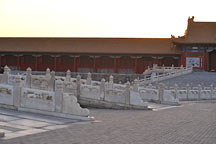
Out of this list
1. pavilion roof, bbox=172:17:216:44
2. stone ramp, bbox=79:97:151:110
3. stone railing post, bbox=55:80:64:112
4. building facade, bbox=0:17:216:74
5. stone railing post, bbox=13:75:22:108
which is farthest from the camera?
building facade, bbox=0:17:216:74

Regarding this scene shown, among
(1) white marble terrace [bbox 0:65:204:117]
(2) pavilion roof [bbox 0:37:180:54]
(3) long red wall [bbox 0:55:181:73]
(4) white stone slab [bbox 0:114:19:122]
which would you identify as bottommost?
(4) white stone slab [bbox 0:114:19:122]

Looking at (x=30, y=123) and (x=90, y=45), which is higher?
(x=90, y=45)

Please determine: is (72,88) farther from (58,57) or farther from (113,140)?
(58,57)

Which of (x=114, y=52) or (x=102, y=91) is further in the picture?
(x=114, y=52)

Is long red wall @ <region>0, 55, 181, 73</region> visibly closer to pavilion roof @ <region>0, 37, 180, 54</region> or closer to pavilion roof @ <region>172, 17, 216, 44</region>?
pavilion roof @ <region>0, 37, 180, 54</region>

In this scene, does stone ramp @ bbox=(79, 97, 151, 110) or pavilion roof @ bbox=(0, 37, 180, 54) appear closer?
stone ramp @ bbox=(79, 97, 151, 110)

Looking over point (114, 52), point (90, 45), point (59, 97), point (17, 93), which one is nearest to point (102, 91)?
point (59, 97)

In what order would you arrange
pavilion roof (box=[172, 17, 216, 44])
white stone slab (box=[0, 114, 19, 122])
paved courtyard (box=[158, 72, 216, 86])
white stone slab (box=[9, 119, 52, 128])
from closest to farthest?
white stone slab (box=[9, 119, 52, 128])
white stone slab (box=[0, 114, 19, 122])
paved courtyard (box=[158, 72, 216, 86])
pavilion roof (box=[172, 17, 216, 44])

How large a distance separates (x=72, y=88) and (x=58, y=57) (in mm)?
28726

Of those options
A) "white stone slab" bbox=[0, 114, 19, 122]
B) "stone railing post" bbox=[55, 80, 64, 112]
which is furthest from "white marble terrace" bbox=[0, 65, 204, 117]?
"white stone slab" bbox=[0, 114, 19, 122]

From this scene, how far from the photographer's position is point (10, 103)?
11500 millimetres

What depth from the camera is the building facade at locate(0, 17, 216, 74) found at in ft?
139

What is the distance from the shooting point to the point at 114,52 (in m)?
42.7

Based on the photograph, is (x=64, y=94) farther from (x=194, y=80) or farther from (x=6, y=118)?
(x=194, y=80)
